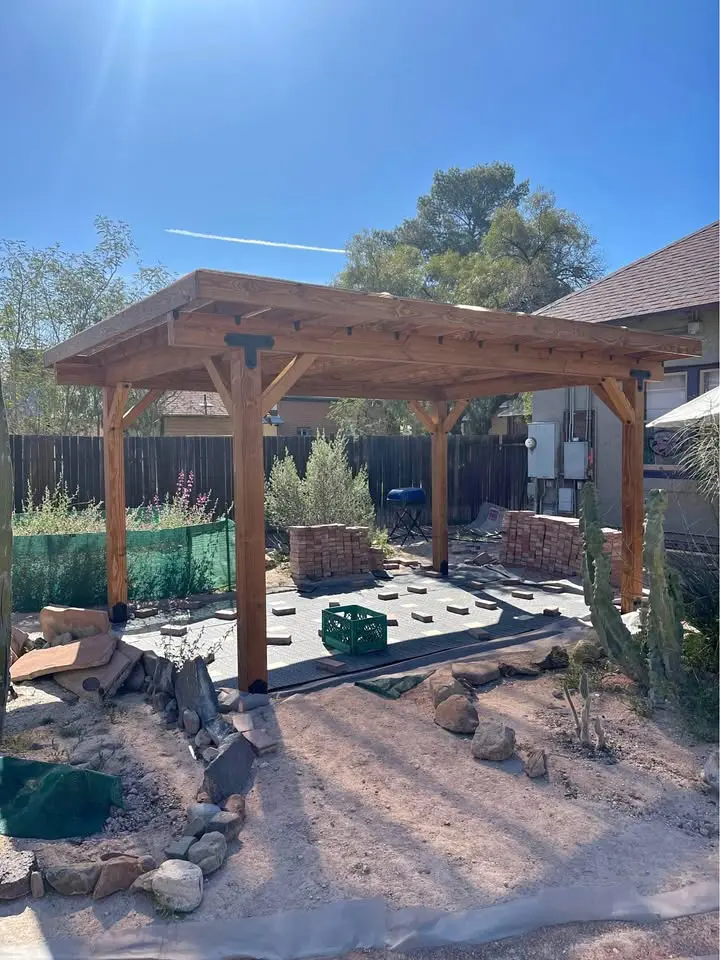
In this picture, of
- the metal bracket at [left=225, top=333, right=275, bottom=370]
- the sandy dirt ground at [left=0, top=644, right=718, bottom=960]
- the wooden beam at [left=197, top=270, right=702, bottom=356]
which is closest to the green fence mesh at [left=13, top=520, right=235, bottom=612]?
the sandy dirt ground at [left=0, top=644, right=718, bottom=960]

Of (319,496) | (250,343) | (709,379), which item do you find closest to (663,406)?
(709,379)

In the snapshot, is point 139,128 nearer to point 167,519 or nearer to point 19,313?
point 167,519

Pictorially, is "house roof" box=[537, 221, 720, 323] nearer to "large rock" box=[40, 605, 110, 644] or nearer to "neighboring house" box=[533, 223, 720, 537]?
"neighboring house" box=[533, 223, 720, 537]

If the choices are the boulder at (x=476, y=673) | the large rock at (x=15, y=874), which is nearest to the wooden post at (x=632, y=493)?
the boulder at (x=476, y=673)

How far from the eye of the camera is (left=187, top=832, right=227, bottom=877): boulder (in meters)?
2.93

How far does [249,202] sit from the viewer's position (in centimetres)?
1458

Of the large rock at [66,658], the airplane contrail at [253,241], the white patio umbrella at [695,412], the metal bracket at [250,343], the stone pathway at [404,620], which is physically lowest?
the stone pathway at [404,620]

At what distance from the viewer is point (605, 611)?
16.0 ft

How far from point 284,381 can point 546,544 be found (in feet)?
20.2

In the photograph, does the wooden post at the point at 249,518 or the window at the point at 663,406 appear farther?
the window at the point at 663,406

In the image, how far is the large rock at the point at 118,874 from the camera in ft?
9.11

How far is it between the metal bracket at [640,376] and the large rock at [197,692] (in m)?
5.64

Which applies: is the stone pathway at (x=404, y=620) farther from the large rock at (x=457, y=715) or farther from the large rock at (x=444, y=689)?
the large rock at (x=457, y=715)

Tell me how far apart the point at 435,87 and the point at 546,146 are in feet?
11.2
